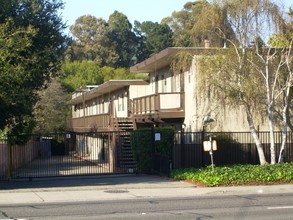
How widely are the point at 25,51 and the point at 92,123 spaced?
Result: 23.5m

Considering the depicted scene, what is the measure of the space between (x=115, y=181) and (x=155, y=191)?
4.04m

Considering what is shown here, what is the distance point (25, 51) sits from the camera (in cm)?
2088

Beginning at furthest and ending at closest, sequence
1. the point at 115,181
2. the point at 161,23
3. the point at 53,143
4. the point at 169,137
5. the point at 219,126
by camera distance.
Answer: the point at 161,23
the point at 53,143
the point at 219,126
the point at 169,137
the point at 115,181

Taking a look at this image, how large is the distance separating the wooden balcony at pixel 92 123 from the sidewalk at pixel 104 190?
12.6 meters

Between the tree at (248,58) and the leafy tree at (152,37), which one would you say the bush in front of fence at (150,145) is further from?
the leafy tree at (152,37)

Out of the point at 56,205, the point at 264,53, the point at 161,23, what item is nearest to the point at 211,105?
the point at 264,53

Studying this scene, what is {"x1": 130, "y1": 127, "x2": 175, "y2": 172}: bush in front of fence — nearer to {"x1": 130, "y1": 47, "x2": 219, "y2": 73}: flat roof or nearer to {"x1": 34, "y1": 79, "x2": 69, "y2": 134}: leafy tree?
{"x1": 130, "y1": 47, "x2": 219, "y2": 73}: flat roof

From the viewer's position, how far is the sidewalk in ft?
61.8

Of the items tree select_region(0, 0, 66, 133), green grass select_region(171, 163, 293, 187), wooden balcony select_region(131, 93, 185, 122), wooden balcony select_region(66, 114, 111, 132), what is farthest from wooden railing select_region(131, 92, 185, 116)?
tree select_region(0, 0, 66, 133)

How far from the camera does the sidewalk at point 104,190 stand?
18828 mm

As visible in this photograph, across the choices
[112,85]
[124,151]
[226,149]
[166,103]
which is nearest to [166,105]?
[166,103]

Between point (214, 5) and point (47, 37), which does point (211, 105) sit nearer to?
point (214, 5)

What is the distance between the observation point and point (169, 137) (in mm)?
27016

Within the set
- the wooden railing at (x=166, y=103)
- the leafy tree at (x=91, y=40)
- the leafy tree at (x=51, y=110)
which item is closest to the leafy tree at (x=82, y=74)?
the leafy tree at (x=91, y=40)
